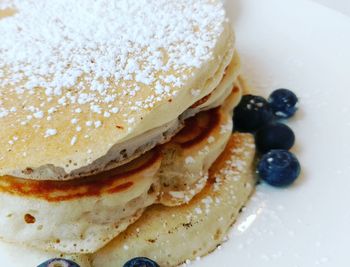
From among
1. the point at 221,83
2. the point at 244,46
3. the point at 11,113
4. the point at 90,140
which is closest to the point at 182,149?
the point at 221,83

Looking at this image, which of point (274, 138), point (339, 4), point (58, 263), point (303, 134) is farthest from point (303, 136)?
point (339, 4)

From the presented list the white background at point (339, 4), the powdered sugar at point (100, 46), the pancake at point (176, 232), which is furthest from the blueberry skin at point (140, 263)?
the white background at point (339, 4)

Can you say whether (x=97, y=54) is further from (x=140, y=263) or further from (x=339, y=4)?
(x=339, y=4)

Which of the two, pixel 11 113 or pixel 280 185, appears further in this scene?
pixel 280 185

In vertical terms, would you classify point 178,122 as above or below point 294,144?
above

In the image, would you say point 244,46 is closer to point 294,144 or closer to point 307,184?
point 294,144

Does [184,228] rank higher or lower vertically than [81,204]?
lower
